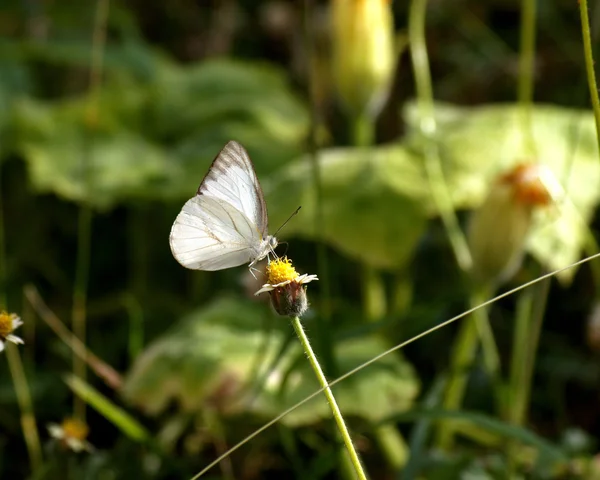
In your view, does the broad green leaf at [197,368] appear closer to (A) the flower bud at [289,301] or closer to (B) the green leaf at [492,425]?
(B) the green leaf at [492,425]

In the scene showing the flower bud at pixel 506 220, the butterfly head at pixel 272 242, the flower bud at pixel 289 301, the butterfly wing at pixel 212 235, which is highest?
the butterfly wing at pixel 212 235

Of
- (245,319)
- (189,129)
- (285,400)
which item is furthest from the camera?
(189,129)

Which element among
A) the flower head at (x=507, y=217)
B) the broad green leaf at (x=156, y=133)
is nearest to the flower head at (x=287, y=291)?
the flower head at (x=507, y=217)

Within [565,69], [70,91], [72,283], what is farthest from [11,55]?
[565,69]

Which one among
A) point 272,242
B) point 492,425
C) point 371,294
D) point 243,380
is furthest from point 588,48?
point 371,294

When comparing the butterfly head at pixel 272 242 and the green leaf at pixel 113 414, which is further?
the green leaf at pixel 113 414

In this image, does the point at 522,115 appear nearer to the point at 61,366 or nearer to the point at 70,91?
the point at 61,366

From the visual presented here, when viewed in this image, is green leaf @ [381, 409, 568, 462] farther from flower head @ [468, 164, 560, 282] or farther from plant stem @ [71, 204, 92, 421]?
plant stem @ [71, 204, 92, 421]
